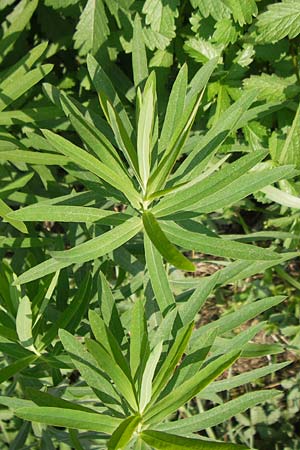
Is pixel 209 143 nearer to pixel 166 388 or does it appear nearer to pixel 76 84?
pixel 166 388

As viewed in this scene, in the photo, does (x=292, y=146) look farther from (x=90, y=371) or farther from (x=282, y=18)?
(x=90, y=371)

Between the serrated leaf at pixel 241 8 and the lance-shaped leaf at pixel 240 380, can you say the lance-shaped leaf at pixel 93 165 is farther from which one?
the serrated leaf at pixel 241 8

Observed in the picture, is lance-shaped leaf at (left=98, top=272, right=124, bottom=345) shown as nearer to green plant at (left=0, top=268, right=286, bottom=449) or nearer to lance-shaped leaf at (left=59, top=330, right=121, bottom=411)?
green plant at (left=0, top=268, right=286, bottom=449)

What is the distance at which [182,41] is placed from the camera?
2.09 metres

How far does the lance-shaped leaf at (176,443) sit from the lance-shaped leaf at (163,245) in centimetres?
32

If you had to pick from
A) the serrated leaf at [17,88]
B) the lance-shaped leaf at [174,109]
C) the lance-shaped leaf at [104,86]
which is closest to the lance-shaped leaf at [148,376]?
the lance-shaped leaf at [174,109]

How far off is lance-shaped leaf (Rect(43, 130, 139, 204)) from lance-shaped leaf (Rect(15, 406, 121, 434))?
0.45 meters

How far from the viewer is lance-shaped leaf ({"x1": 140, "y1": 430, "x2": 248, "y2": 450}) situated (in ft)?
3.74

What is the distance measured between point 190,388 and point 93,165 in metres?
0.49

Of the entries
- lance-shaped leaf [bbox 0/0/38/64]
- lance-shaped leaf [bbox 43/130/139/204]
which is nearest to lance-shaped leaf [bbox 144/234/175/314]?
lance-shaped leaf [bbox 43/130/139/204]

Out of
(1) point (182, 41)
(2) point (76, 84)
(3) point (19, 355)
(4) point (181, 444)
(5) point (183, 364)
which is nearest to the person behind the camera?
(4) point (181, 444)

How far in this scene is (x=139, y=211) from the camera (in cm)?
141

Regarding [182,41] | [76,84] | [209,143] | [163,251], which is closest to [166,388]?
[163,251]

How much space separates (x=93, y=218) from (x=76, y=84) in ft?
3.76
